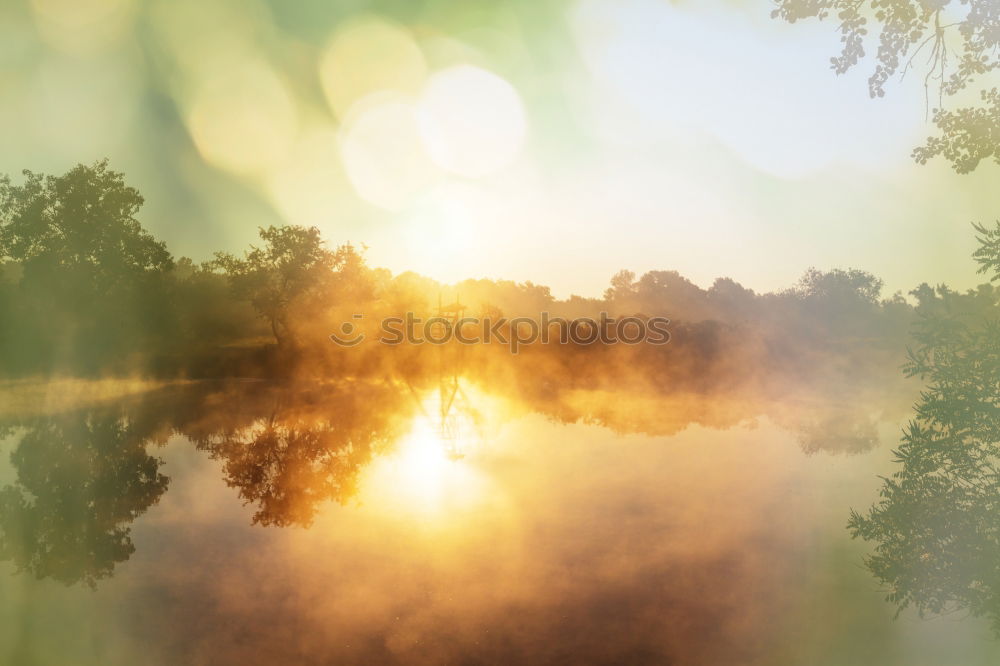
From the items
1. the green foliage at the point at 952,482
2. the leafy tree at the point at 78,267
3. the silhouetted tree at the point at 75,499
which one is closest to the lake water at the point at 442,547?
the silhouetted tree at the point at 75,499

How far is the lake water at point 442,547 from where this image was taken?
988 centimetres

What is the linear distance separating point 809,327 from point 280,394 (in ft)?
177

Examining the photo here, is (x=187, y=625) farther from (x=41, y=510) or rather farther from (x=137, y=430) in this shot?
(x=137, y=430)

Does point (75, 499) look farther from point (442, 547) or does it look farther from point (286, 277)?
point (286, 277)

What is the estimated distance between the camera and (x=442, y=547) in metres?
13.8

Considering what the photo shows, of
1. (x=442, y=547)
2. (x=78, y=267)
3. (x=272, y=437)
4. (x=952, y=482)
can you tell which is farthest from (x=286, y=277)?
(x=952, y=482)

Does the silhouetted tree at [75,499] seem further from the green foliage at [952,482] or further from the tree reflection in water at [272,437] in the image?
the green foliage at [952,482]

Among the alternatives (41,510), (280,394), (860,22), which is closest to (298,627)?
(41,510)

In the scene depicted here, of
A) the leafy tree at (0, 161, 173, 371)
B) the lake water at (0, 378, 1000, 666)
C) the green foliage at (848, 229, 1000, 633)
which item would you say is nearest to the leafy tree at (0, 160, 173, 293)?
the leafy tree at (0, 161, 173, 371)

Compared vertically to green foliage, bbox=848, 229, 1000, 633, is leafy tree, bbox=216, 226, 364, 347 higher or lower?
higher

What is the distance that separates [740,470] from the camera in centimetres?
2080

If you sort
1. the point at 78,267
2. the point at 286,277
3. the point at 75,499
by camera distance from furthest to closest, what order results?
the point at 286,277
the point at 78,267
the point at 75,499

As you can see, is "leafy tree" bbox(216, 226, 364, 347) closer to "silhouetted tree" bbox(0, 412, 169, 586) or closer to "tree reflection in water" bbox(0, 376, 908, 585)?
"tree reflection in water" bbox(0, 376, 908, 585)

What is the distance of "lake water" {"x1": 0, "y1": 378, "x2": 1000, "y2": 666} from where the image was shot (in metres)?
9.88
